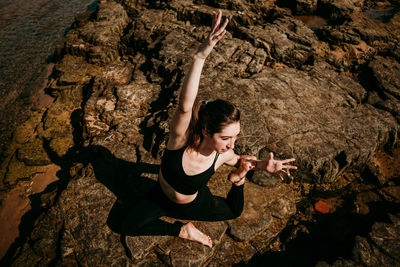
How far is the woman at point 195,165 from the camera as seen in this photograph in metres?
1.84

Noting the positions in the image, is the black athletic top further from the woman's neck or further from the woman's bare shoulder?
the woman's neck

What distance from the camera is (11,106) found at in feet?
20.0

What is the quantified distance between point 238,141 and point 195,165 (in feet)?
4.71

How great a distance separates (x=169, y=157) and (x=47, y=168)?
4001 mm

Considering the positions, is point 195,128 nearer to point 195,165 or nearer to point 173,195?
point 195,165

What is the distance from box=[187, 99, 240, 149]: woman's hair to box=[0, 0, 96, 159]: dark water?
5700 mm

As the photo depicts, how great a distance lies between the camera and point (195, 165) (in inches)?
94.4

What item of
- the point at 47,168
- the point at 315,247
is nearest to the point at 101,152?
the point at 47,168

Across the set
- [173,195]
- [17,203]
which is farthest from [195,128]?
[17,203]

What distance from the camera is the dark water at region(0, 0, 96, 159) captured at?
6121 millimetres

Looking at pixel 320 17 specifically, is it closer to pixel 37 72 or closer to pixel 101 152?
pixel 101 152

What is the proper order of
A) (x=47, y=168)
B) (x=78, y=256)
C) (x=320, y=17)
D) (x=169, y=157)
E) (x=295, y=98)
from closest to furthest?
(x=169, y=157)
(x=78, y=256)
(x=295, y=98)
(x=47, y=168)
(x=320, y=17)

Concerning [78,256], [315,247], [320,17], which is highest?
[320,17]

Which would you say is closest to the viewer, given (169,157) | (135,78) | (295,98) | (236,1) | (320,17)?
(169,157)
